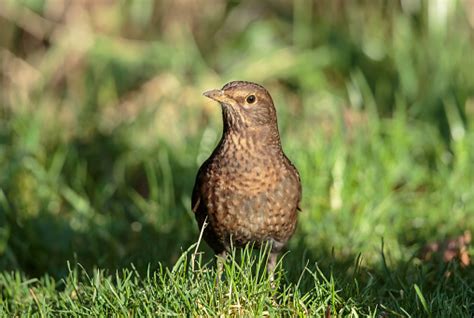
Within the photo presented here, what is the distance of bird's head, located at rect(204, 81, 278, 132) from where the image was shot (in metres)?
4.62

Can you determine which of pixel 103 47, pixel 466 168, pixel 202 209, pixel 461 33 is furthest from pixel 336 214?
pixel 103 47

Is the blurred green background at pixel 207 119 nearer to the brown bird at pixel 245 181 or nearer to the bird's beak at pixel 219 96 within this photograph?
the brown bird at pixel 245 181

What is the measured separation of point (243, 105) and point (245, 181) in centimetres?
38

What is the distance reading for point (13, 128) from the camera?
22.9 feet

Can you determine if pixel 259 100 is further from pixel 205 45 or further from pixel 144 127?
pixel 205 45

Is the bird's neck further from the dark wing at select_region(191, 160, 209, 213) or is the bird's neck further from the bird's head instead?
the dark wing at select_region(191, 160, 209, 213)

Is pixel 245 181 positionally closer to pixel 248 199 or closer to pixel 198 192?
pixel 248 199

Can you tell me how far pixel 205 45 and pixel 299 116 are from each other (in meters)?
1.69

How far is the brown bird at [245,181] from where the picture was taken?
4.59 m

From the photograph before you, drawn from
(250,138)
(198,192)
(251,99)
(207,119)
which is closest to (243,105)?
(251,99)

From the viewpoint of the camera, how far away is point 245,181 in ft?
15.0

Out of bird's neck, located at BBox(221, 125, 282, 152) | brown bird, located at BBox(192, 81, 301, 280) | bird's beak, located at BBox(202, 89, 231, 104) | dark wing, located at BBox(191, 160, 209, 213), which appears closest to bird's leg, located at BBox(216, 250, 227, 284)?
brown bird, located at BBox(192, 81, 301, 280)

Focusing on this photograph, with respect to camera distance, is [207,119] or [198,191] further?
[207,119]

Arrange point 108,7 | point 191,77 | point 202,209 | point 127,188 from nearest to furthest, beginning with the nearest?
point 202,209 < point 127,188 < point 191,77 < point 108,7
